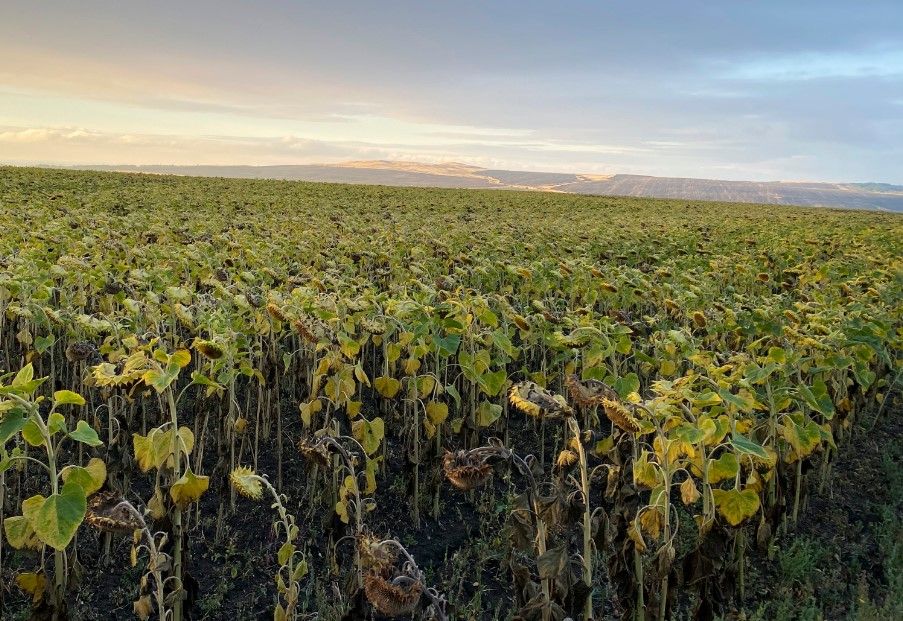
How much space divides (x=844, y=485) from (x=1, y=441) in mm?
5775

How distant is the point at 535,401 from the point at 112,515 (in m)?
1.57

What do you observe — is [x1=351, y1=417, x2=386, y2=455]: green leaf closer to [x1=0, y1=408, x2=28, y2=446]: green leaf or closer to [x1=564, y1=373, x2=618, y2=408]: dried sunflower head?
[x1=564, y1=373, x2=618, y2=408]: dried sunflower head

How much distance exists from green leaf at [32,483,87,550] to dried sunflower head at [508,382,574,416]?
151 cm

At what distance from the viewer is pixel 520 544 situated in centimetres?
254

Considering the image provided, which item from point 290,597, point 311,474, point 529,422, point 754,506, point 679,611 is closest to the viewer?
point 290,597

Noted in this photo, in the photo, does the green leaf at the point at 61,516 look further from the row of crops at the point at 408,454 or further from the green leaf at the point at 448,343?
the green leaf at the point at 448,343

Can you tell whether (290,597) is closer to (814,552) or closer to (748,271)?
(814,552)

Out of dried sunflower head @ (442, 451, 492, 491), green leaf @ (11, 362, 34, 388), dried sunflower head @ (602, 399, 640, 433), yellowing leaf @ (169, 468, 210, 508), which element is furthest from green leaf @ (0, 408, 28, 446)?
dried sunflower head @ (602, 399, 640, 433)

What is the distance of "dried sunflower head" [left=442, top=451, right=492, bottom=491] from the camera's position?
2.24 m

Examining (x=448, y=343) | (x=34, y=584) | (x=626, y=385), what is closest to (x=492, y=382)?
(x=448, y=343)

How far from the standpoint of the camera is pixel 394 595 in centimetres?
199

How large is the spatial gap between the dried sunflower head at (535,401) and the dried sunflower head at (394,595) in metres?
0.69

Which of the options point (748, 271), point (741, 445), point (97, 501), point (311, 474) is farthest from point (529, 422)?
point (748, 271)

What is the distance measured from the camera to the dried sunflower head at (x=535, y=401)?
92.0 inches
